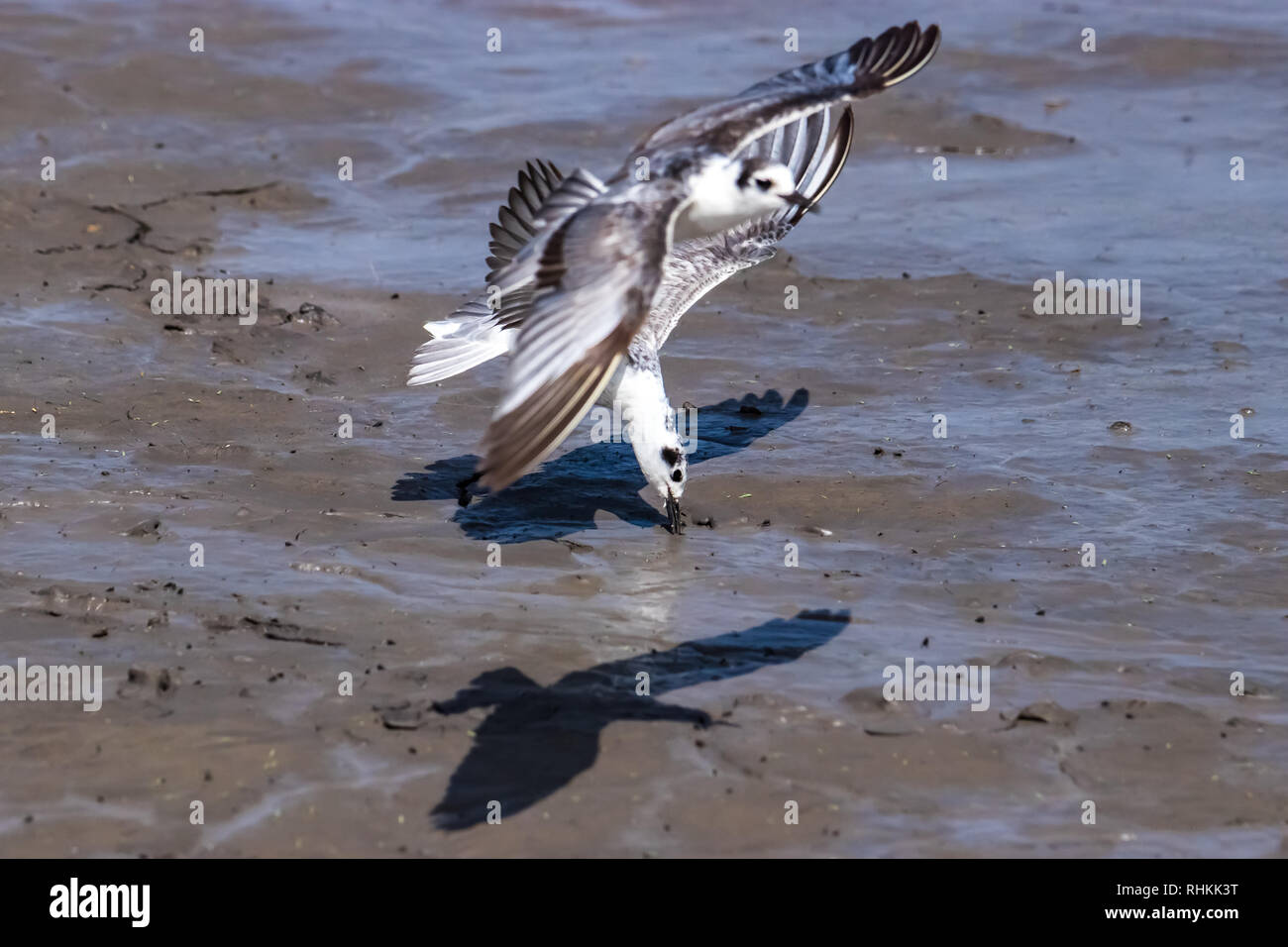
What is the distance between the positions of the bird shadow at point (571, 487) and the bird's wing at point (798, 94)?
5.62 ft

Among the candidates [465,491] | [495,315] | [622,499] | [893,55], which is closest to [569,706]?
[465,491]

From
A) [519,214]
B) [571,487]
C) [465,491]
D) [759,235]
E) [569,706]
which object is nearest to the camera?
[569,706]

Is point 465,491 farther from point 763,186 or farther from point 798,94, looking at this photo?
point 798,94

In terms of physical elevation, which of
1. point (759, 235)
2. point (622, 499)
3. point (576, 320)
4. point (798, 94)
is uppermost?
point (798, 94)

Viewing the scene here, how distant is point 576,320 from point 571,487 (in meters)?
2.23

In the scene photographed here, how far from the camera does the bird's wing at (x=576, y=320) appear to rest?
5219mm

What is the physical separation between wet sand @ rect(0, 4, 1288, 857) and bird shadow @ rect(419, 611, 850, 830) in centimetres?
2

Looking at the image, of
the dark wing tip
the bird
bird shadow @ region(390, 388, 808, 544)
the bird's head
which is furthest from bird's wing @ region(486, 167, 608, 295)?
the dark wing tip

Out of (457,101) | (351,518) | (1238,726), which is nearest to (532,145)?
(457,101)

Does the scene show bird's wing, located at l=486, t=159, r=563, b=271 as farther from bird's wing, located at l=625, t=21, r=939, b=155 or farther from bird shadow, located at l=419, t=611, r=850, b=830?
bird shadow, located at l=419, t=611, r=850, b=830

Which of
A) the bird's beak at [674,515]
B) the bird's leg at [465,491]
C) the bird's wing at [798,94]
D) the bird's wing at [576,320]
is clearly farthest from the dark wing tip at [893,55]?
the bird's leg at [465,491]

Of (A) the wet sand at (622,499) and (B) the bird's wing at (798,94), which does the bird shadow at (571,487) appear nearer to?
(A) the wet sand at (622,499)

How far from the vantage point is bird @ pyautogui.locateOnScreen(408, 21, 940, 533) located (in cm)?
547

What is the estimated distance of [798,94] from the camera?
7016 mm
